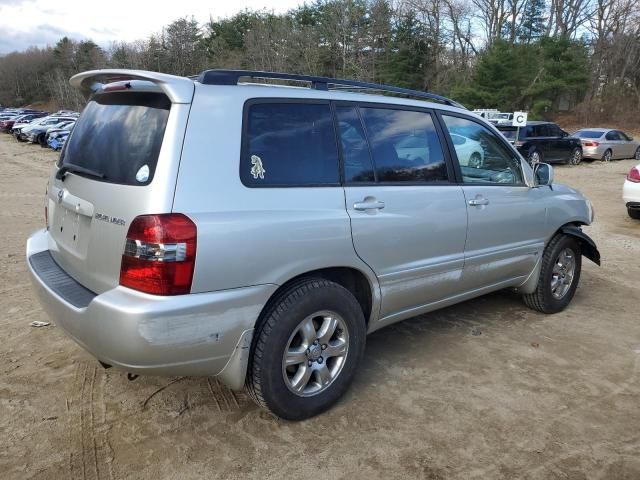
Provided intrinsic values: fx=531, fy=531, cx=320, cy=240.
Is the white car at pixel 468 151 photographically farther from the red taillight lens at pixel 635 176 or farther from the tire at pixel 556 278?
the red taillight lens at pixel 635 176

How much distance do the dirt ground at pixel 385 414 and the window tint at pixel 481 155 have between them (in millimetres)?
1265

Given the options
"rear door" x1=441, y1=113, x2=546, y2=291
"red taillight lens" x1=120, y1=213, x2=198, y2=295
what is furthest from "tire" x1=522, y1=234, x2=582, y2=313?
"red taillight lens" x1=120, y1=213, x2=198, y2=295

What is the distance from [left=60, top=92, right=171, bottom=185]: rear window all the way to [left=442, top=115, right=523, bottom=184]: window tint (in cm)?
212

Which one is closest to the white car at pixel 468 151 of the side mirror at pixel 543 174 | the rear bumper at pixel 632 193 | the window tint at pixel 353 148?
the side mirror at pixel 543 174

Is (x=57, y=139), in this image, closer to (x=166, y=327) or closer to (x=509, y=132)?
(x=509, y=132)

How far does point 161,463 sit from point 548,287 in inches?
139

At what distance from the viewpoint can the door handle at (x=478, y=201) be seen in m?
3.75

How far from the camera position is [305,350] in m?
→ 2.89

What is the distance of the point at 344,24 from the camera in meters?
41.9

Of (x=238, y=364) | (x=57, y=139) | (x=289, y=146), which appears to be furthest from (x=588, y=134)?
(x=57, y=139)

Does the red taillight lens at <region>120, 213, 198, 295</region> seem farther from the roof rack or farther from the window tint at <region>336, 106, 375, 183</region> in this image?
the window tint at <region>336, 106, 375, 183</region>

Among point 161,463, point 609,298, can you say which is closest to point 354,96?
point 161,463

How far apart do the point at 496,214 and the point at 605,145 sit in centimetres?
2033

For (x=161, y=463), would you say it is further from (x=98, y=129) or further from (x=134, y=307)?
(x=98, y=129)
